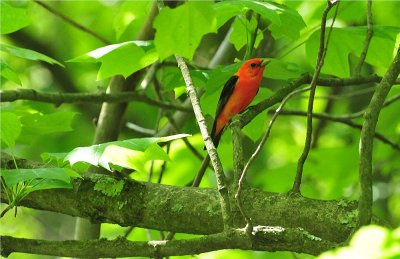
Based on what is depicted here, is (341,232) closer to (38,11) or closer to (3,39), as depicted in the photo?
(3,39)

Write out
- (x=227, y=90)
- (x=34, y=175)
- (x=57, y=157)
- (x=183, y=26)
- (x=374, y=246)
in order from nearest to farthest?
(x=374, y=246)
(x=183, y=26)
(x=34, y=175)
(x=57, y=157)
(x=227, y=90)

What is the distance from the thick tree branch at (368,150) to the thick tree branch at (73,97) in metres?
1.78

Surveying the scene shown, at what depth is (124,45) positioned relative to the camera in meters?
2.92

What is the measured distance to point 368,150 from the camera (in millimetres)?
2010

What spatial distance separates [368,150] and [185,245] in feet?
2.32

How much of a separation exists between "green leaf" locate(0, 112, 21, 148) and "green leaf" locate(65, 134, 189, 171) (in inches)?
15.0

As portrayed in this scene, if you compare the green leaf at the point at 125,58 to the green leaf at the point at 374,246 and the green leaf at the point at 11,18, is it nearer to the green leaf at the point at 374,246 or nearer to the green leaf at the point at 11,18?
the green leaf at the point at 11,18

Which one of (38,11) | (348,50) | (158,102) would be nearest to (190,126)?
(158,102)

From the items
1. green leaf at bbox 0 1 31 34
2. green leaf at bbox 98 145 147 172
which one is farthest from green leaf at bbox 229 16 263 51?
green leaf at bbox 0 1 31 34

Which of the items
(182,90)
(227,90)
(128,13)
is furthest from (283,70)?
(128,13)

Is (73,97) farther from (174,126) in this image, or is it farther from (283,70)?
(283,70)

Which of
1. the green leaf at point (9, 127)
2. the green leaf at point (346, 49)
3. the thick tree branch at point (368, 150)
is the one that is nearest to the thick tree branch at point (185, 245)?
the thick tree branch at point (368, 150)

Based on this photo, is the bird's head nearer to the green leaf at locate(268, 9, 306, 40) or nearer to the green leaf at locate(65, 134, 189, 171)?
the green leaf at locate(268, 9, 306, 40)

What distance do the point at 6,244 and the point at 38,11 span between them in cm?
481
